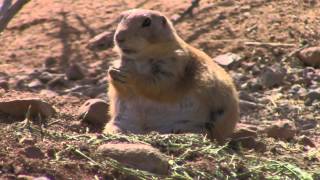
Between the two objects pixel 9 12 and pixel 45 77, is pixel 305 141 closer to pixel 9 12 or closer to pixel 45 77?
pixel 9 12

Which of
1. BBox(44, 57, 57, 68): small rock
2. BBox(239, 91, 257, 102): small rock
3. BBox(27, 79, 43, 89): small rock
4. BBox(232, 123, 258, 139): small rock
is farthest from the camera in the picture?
BBox(44, 57, 57, 68): small rock

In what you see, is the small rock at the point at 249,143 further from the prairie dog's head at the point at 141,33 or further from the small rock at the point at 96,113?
the small rock at the point at 96,113

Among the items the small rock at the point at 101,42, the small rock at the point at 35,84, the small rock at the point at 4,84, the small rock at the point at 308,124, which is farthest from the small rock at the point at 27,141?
the small rock at the point at 101,42

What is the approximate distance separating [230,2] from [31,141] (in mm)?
5581

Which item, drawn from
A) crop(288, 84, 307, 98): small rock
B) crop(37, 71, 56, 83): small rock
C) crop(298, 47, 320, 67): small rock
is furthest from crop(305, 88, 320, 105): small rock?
crop(37, 71, 56, 83): small rock

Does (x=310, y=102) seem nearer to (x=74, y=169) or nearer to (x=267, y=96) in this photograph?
(x=267, y=96)

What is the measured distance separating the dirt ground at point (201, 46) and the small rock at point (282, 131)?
0.09m

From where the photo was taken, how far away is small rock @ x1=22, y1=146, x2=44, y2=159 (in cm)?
417

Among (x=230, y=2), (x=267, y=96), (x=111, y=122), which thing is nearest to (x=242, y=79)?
(x=267, y=96)

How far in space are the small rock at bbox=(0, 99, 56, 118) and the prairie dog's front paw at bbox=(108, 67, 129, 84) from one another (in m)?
0.75

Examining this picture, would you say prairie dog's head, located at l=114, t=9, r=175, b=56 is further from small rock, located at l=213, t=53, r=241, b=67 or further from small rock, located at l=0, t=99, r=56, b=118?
small rock, located at l=213, t=53, r=241, b=67

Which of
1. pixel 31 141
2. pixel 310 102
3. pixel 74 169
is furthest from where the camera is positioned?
pixel 310 102

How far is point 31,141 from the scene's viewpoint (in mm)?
4395

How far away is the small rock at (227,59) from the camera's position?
27.3ft
